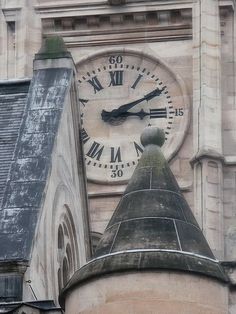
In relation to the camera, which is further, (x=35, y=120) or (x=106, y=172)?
(x=106, y=172)

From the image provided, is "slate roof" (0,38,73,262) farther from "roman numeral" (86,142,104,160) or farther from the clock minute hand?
the clock minute hand

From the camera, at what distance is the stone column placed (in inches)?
2184

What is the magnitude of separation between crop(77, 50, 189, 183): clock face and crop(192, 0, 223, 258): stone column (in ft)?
1.71

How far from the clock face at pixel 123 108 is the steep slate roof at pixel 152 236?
23.2 metres

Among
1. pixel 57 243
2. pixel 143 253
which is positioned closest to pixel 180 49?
pixel 57 243

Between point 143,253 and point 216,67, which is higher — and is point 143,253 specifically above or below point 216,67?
below

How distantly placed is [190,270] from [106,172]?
25.1 meters

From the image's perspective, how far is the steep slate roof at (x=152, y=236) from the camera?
105ft

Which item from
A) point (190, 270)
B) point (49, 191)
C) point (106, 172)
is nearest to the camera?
point (190, 270)

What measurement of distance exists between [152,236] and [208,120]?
2495 cm

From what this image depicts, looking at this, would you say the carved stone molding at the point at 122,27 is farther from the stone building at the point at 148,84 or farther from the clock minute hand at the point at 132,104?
the clock minute hand at the point at 132,104

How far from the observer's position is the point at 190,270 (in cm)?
3192

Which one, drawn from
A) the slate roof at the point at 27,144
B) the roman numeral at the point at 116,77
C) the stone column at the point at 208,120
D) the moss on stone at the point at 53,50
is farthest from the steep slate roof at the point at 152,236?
the roman numeral at the point at 116,77

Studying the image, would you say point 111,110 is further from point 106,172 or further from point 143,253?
point 143,253
